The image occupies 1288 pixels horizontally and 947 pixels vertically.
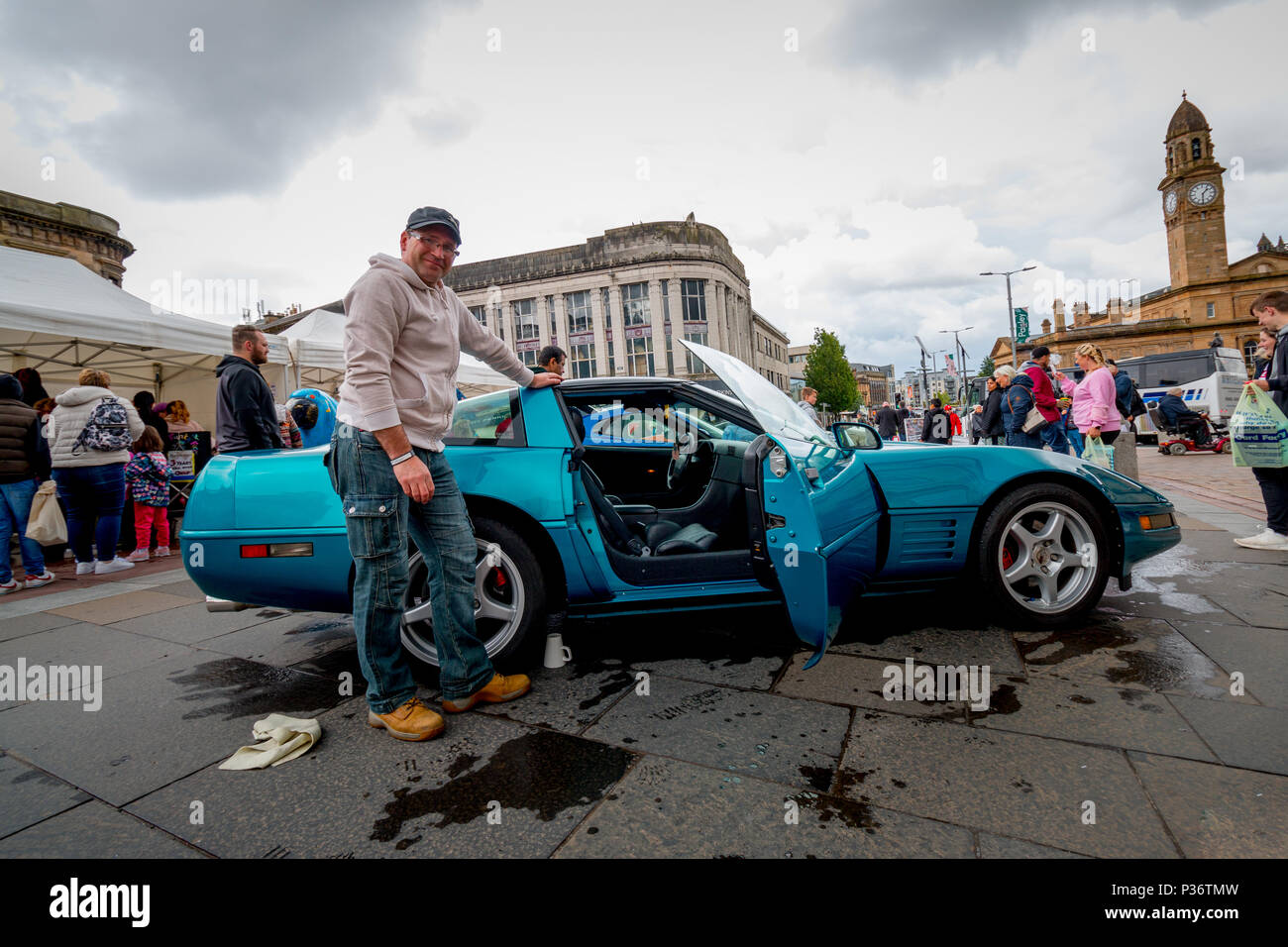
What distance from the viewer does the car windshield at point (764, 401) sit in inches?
91.9

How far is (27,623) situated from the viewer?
4016 mm

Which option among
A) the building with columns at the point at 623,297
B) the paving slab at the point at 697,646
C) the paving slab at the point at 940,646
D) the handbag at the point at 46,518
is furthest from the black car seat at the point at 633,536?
the building with columns at the point at 623,297

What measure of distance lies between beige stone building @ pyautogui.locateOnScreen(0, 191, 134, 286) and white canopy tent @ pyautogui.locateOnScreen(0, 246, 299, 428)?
723 inches

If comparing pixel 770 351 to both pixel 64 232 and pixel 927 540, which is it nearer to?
pixel 64 232

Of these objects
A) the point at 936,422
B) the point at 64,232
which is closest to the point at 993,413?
the point at 936,422

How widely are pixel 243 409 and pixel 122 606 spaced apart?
172 centimetres

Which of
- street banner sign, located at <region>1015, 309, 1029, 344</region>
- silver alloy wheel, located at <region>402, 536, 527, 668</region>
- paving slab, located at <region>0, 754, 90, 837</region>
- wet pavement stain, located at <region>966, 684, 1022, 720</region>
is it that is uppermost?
street banner sign, located at <region>1015, 309, 1029, 344</region>

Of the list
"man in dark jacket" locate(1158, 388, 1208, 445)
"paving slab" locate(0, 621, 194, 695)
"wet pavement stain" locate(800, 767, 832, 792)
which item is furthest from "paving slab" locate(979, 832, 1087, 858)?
"man in dark jacket" locate(1158, 388, 1208, 445)

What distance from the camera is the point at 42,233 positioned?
2333cm

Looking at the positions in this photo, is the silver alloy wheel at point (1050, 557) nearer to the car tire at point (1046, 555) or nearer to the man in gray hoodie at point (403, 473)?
the car tire at point (1046, 555)

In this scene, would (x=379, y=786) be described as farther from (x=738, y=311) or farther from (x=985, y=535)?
(x=738, y=311)

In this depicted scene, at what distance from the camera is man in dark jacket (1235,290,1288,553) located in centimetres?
423

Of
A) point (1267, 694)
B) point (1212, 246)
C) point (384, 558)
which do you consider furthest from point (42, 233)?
point (1212, 246)

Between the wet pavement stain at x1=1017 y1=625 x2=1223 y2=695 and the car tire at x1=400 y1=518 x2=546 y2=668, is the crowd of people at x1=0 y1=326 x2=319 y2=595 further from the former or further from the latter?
the wet pavement stain at x1=1017 y1=625 x2=1223 y2=695
